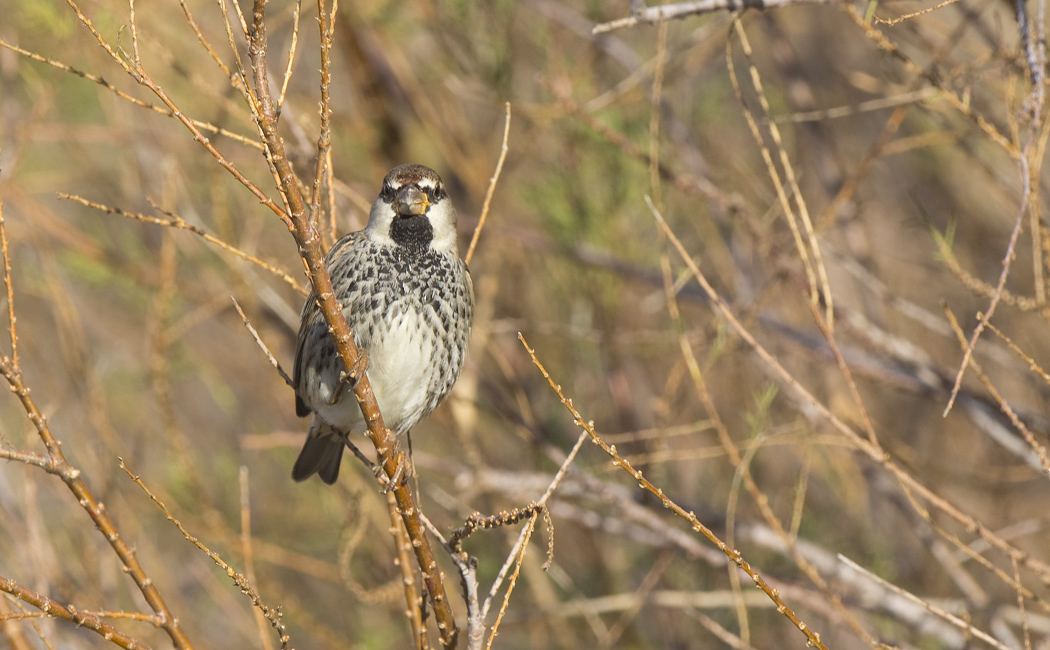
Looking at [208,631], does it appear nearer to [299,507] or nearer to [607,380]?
[299,507]

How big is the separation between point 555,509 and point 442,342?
1.38 metres

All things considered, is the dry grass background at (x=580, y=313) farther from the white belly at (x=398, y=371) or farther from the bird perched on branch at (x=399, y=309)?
the white belly at (x=398, y=371)

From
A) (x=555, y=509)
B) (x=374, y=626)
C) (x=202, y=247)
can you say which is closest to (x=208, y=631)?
(x=374, y=626)

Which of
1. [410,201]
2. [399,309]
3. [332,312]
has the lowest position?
[332,312]

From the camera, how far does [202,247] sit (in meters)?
5.31

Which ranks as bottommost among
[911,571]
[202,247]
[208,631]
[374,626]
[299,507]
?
[911,571]

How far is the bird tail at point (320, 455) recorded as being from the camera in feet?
12.3

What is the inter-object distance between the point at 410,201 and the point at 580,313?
2.17m

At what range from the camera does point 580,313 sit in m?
5.16

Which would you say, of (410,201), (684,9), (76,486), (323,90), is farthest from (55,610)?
(684,9)

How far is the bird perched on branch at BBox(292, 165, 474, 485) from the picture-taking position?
316 centimetres

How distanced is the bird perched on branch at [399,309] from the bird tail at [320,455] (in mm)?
261

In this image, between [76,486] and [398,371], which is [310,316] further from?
[76,486]

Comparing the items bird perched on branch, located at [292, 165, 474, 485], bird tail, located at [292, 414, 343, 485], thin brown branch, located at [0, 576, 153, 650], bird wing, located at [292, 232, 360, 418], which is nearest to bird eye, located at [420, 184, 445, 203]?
bird perched on branch, located at [292, 165, 474, 485]
